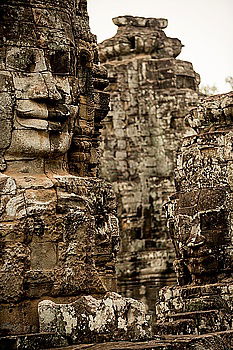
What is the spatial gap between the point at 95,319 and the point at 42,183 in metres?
1.25

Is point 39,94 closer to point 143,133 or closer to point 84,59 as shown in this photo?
point 84,59

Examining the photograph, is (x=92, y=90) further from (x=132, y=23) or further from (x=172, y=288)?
(x=132, y=23)

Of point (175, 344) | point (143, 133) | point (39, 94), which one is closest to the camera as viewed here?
point (175, 344)

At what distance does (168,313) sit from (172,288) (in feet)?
1.17

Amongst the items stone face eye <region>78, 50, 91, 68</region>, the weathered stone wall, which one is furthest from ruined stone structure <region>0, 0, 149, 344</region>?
stone face eye <region>78, 50, 91, 68</region>

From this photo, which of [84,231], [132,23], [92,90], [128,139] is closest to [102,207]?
[84,231]

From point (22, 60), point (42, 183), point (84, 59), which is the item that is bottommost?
point (42, 183)

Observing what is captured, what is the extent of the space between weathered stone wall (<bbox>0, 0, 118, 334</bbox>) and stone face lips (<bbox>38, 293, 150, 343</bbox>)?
169mm

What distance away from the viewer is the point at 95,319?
22.9 ft

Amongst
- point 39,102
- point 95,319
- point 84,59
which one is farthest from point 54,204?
point 84,59

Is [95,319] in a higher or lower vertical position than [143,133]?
lower

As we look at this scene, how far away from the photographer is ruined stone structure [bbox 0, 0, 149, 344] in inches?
274

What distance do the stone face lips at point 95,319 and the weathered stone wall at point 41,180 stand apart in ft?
0.56

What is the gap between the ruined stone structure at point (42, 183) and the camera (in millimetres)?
6949
